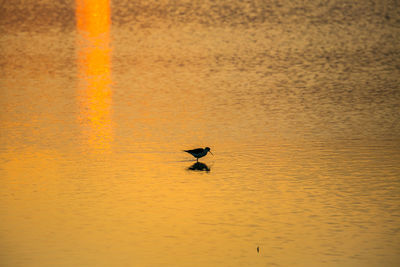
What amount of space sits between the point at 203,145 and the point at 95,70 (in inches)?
589

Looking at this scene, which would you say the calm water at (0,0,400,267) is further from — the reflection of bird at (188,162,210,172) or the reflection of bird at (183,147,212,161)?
the reflection of bird at (183,147,212,161)

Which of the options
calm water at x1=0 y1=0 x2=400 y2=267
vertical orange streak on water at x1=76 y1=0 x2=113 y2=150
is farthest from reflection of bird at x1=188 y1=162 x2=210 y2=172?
vertical orange streak on water at x1=76 y1=0 x2=113 y2=150

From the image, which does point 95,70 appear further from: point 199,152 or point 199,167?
point 199,167

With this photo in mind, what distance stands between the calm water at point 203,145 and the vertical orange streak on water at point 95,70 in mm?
104

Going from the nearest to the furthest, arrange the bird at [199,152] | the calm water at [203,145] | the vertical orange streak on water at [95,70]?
the calm water at [203,145] → the bird at [199,152] → the vertical orange streak on water at [95,70]

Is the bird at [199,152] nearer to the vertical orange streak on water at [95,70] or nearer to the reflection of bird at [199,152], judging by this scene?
the reflection of bird at [199,152]

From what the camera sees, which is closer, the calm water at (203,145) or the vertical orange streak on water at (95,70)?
the calm water at (203,145)

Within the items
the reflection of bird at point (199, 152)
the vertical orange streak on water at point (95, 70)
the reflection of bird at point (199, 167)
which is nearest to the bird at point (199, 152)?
the reflection of bird at point (199, 152)

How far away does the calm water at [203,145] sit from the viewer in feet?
39.3

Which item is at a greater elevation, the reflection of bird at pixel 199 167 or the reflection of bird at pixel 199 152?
the reflection of bird at pixel 199 152

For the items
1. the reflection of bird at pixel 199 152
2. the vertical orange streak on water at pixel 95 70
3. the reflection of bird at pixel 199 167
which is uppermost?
the vertical orange streak on water at pixel 95 70

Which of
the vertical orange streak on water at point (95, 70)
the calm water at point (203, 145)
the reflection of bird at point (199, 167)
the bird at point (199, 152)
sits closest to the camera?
the calm water at point (203, 145)

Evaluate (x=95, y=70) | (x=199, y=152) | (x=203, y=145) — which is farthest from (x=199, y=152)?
(x=95, y=70)

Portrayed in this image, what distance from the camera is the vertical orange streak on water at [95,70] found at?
2194 centimetres
